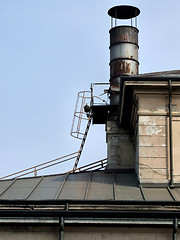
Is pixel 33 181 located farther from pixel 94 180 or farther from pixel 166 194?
pixel 166 194

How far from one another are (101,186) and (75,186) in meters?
0.80

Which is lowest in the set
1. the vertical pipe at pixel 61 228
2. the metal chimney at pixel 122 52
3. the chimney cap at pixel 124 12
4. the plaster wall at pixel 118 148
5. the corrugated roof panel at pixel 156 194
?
the vertical pipe at pixel 61 228

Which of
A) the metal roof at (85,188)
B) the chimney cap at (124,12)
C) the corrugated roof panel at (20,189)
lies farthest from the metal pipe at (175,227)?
the chimney cap at (124,12)

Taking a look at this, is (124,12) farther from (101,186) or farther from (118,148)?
(101,186)

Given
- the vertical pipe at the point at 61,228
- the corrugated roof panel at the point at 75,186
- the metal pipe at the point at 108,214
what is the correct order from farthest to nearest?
the corrugated roof panel at the point at 75,186 → the vertical pipe at the point at 61,228 → the metal pipe at the point at 108,214

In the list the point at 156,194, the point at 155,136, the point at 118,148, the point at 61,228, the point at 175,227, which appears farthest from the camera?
the point at 118,148

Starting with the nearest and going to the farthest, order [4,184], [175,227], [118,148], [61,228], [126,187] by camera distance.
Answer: [175,227], [61,228], [126,187], [4,184], [118,148]

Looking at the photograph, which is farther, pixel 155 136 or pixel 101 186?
pixel 155 136

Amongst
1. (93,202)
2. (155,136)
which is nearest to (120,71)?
(155,136)

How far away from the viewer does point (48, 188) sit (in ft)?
67.6

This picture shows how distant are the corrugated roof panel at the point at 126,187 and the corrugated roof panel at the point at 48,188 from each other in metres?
1.77

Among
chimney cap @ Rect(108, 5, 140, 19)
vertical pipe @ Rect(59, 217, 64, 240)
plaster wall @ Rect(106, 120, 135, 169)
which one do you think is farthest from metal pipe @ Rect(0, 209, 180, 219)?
chimney cap @ Rect(108, 5, 140, 19)

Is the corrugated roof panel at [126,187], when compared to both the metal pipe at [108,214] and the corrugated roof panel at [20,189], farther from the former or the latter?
the metal pipe at [108,214]

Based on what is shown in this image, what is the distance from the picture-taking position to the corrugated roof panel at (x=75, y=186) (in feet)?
63.9
